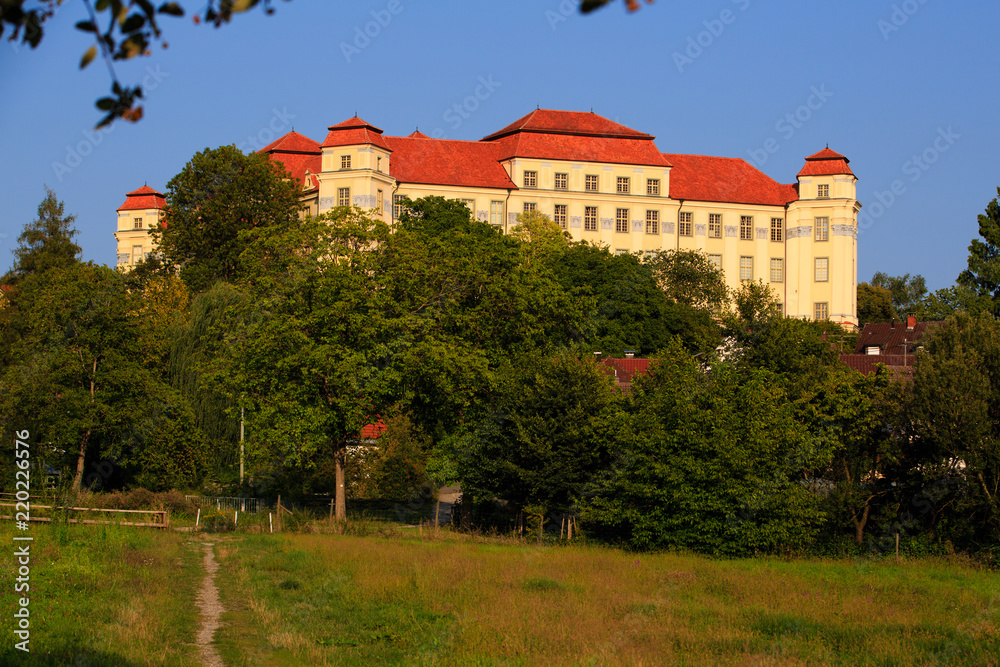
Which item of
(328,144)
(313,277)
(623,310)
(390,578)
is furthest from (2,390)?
(328,144)

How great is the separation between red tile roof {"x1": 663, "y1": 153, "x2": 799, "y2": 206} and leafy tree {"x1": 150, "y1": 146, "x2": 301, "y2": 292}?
39129 mm

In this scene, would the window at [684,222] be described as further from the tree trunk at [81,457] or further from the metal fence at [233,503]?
the tree trunk at [81,457]

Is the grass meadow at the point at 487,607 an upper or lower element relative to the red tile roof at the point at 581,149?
lower

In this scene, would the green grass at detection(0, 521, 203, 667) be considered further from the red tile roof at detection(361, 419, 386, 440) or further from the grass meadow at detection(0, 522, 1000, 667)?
the red tile roof at detection(361, 419, 386, 440)

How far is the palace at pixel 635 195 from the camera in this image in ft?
303

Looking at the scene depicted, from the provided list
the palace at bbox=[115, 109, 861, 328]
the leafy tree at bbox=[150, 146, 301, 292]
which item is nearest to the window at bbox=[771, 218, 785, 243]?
the palace at bbox=[115, 109, 861, 328]

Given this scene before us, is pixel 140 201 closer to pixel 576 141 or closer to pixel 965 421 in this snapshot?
pixel 576 141

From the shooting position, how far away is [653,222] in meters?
95.3

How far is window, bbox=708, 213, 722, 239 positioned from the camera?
320 feet

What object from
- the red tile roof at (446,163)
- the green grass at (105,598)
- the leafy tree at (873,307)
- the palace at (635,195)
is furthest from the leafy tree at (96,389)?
the leafy tree at (873,307)

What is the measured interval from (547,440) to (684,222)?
2667 inches

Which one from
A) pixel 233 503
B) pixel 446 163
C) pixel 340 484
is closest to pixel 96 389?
pixel 233 503

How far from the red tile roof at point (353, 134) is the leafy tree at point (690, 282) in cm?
2585

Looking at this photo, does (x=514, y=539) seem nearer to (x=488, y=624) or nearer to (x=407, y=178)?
(x=488, y=624)
